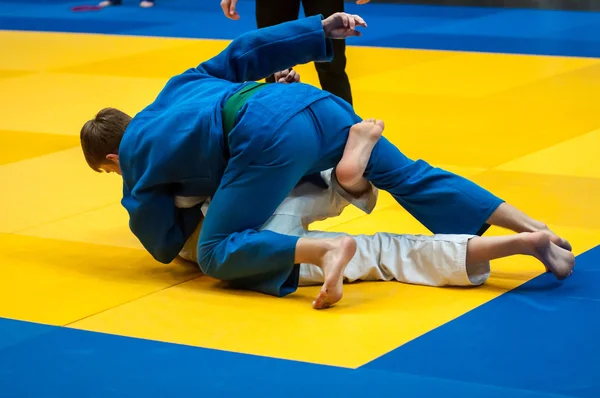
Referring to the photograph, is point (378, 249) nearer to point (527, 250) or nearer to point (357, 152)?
point (357, 152)

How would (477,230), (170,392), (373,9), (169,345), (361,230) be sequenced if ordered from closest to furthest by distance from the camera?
1. (170,392)
2. (169,345)
3. (477,230)
4. (361,230)
5. (373,9)

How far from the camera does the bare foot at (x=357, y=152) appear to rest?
4695 millimetres

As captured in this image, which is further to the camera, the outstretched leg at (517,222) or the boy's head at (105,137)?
the boy's head at (105,137)

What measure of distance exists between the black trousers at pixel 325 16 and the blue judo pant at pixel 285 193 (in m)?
2.40

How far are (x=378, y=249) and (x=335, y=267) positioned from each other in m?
0.51

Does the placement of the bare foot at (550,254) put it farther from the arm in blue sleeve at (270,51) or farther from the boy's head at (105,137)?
the boy's head at (105,137)

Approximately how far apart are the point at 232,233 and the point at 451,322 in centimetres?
99

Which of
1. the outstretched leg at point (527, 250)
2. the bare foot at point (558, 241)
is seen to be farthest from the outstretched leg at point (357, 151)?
the bare foot at point (558, 241)

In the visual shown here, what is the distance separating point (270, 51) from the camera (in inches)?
203

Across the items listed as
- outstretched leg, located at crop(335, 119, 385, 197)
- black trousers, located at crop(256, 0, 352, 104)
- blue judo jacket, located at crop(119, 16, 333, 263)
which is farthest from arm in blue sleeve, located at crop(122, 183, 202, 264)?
black trousers, located at crop(256, 0, 352, 104)

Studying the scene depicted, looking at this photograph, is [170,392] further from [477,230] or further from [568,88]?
[568,88]

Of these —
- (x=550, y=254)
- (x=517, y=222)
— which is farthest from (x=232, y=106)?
(x=550, y=254)

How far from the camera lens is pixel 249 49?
5137 millimetres

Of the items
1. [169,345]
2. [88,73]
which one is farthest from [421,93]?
[169,345]
